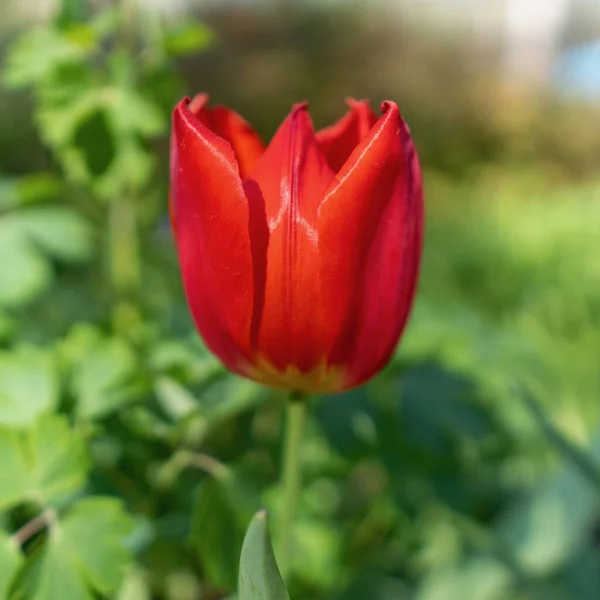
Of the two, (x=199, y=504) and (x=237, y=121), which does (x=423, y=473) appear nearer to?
(x=199, y=504)

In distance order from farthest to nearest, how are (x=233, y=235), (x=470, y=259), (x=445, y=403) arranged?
(x=470, y=259)
(x=445, y=403)
(x=233, y=235)

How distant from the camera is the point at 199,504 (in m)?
0.51

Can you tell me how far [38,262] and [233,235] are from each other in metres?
0.30

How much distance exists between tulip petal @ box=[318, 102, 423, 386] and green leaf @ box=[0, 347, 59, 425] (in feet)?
0.62

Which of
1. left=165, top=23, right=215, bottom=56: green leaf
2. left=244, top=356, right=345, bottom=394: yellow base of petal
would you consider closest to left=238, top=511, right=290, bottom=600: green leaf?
left=244, top=356, right=345, bottom=394: yellow base of petal

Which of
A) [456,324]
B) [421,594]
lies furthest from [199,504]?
[456,324]

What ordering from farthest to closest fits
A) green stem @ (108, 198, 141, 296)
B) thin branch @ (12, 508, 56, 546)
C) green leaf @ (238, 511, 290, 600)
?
green stem @ (108, 198, 141, 296) < thin branch @ (12, 508, 56, 546) < green leaf @ (238, 511, 290, 600)

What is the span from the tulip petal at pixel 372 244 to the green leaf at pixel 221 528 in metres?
0.13

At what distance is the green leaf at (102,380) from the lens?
0.53m

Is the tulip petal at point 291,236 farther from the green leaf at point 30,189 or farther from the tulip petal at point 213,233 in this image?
the green leaf at point 30,189

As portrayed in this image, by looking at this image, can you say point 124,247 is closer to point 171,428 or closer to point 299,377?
point 171,428

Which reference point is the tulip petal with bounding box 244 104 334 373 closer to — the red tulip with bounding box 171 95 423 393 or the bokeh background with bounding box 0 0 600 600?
the red tulip with bounding box 171 95 423 393

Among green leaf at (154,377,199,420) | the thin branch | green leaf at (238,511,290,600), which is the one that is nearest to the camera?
green leaf at (238,511,290,600)

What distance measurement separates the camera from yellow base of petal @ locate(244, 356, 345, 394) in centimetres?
44
